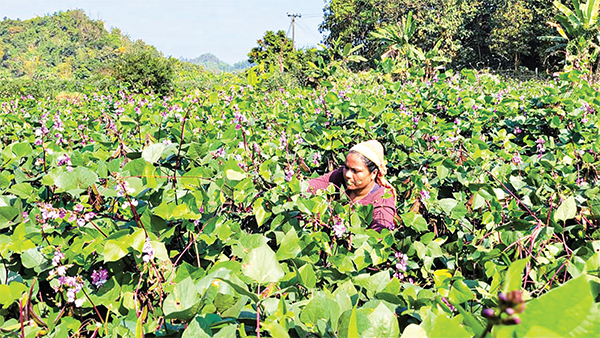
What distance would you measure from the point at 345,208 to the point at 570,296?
1.01 meters

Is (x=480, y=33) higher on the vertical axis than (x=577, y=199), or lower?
higher

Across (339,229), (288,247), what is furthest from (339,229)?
(288,247)

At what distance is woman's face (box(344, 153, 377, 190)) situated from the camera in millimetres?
2424

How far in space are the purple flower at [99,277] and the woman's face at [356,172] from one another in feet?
5.15

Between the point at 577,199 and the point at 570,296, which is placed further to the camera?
the point at 577,199

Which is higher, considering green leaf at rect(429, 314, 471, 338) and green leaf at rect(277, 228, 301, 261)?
green leaf at rect(429, 314, 471, 338)

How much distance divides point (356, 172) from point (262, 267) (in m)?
1.72

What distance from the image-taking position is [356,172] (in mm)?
2453

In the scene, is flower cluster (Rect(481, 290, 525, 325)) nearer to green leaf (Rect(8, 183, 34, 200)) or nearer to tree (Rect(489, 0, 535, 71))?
green leaf (Rect(8, 183, 34, 200))

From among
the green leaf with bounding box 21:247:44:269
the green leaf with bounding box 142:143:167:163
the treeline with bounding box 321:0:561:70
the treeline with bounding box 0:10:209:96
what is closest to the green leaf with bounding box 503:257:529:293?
the green leaf with bounding box 142:143:167:163

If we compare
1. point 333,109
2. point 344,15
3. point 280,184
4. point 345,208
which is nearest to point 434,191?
point 345,208

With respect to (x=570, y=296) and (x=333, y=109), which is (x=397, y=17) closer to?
(x=333, y=109)

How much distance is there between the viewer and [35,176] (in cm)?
152

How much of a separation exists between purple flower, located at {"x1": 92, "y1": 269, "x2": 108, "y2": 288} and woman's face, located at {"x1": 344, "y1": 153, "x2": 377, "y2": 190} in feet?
5.15
